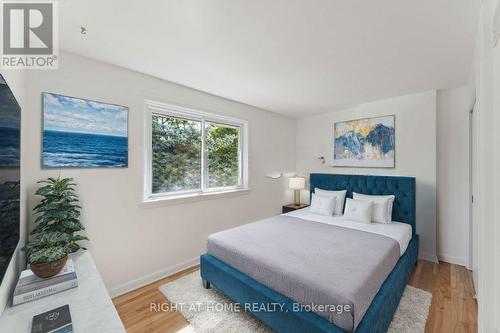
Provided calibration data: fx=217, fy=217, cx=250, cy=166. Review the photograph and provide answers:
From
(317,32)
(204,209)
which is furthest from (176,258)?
(317,32)

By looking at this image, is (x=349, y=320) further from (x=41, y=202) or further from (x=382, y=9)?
(x=41, y=202)

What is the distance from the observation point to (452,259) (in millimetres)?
2996

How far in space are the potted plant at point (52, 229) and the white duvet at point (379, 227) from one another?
2722mm

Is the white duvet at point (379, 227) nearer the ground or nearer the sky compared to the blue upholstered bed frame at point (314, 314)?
nearer the sky

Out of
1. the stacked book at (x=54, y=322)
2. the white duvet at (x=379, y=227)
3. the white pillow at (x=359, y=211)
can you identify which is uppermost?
the white pillow at (x=359, y=211)

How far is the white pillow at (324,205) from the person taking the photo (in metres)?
3.39

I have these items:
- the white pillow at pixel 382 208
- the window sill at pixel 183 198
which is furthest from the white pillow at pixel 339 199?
the window sill at pixel 183 198

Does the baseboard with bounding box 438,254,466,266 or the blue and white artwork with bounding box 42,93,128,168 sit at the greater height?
the blue and white artwork with bounding box 42,93,128,168

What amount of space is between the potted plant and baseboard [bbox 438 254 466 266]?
14.2 ft

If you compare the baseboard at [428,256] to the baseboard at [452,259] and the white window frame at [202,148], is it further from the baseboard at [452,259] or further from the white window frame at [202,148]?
the white window frame at [202,148]

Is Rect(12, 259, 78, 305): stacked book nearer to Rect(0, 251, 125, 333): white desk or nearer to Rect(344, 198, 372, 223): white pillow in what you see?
Rect(0, 251, 125, 333): white desk

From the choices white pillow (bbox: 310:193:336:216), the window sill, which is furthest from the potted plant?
white pillow (bbox: 310:193:336:216)

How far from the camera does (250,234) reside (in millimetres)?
2477

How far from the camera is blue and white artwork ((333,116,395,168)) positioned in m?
3.42
